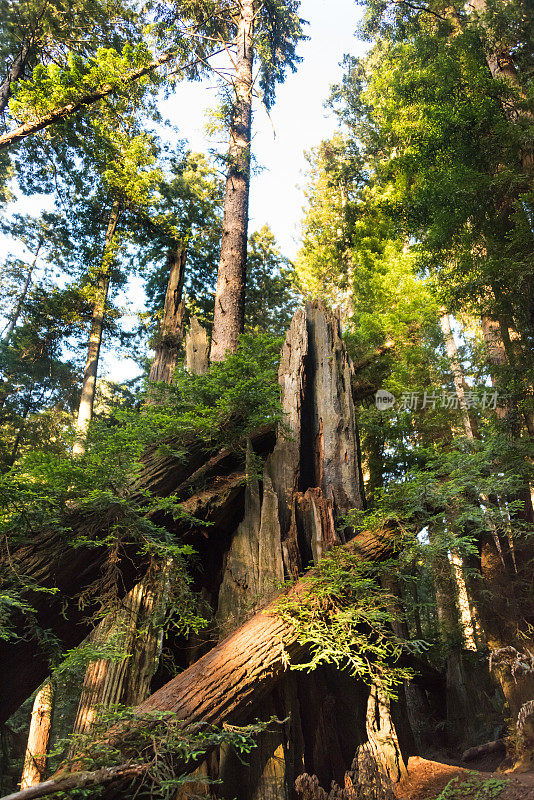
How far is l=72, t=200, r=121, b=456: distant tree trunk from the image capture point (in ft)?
40.5

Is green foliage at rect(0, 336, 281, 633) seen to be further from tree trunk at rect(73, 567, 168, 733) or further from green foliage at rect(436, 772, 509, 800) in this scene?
green foliage at rect(436, 772, 509, 800)

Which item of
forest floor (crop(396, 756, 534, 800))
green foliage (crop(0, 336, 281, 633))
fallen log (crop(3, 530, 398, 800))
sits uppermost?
green foliage (crop(0, 336, 281, 633))

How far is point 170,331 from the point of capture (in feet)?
35.9

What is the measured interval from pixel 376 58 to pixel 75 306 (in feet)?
58.4

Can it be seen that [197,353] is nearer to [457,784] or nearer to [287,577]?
[287,577]

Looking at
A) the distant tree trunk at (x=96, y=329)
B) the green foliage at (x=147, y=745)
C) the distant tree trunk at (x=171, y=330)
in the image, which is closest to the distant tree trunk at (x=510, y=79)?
the distant tree trunk at (x=171, y=330)

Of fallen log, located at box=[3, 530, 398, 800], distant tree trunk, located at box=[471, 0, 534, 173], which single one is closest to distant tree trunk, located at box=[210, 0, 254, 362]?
fallen log, located at box=[3, 530, 398, 800]

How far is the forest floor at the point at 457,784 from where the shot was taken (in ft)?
16.5

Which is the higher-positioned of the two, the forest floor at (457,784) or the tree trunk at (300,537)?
the tree trunk at (300,537)

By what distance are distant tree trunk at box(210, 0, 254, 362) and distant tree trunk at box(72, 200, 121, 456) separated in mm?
5054

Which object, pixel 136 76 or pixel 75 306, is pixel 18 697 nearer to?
pixel 75 306

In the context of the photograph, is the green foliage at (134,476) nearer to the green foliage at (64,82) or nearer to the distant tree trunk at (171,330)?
the distant tree trunk at (171,330)

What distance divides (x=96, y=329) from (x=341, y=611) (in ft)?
36.9

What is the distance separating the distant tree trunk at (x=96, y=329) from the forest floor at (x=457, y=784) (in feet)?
32.5
